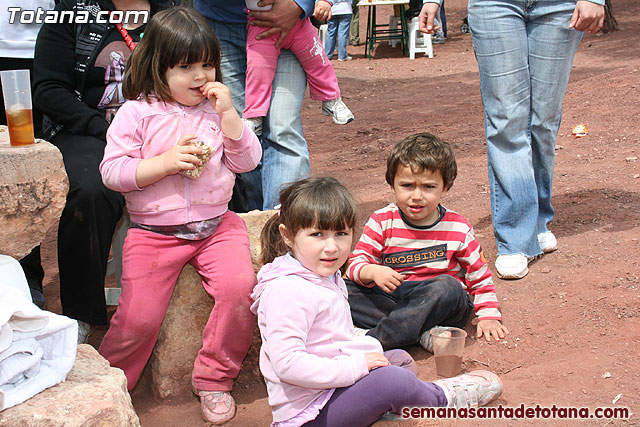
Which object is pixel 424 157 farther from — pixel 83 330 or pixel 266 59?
pixel 83 330

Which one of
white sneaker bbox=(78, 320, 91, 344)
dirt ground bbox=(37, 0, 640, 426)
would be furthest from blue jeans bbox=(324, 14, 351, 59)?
white sneaker bbox=(78, 320, 91, 344)

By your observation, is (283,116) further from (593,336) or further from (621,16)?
(621,16)

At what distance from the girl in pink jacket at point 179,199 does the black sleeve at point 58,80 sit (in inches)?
18.6

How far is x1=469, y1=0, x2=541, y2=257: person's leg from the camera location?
3650mm

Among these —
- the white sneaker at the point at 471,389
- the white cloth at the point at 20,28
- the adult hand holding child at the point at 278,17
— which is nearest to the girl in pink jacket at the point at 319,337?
the white sneaker at the point at 471,389

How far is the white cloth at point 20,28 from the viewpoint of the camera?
3941 mm

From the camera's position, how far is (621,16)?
15914 mm

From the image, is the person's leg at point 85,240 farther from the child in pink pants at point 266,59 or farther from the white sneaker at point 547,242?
the white sneaker at point 547,242

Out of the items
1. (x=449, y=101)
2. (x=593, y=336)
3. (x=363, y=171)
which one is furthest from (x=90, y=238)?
(x=449, y=101)

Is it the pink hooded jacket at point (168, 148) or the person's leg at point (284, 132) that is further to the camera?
the person's leg at point (284, 132)

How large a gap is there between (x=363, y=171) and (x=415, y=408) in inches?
161

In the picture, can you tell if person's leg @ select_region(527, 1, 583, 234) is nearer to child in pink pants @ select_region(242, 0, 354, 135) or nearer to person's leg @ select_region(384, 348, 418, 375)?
child in pink pants @ select_region(242, 0, 354, 135)

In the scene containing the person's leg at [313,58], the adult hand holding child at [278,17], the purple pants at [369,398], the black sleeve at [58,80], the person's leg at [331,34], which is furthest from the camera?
the person's leg at [331,34]

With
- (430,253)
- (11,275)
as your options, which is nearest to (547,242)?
(430,253)
